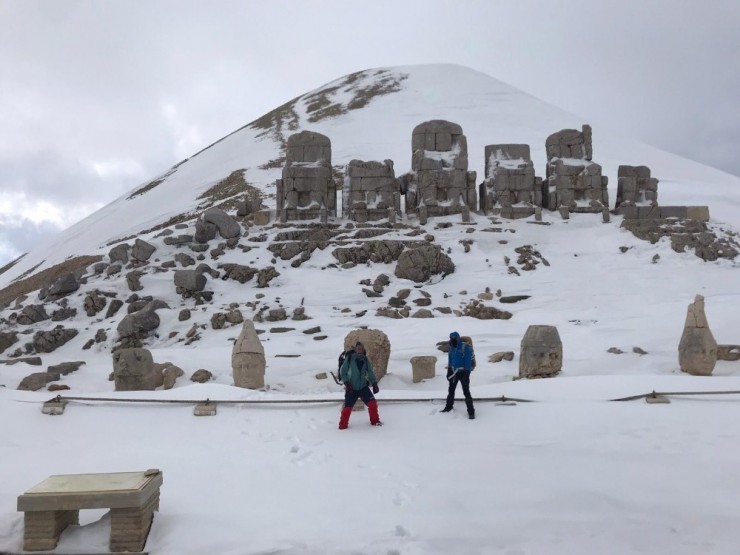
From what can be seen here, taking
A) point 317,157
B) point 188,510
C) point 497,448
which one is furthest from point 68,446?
point 317,157

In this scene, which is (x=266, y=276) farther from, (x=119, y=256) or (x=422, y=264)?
(x=119, y=256)

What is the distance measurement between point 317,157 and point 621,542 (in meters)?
19.5

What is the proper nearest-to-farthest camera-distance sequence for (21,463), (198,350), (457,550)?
(457,550) → (21,463) → (198,350)

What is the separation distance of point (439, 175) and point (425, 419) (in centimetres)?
1569

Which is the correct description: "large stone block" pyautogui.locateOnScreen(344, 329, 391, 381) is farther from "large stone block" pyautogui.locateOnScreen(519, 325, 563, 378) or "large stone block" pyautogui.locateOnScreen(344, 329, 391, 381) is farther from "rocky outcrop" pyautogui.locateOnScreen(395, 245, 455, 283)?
"rocky outcrop" pyautogui.locateOnScreen(395, 245, 455, 283)

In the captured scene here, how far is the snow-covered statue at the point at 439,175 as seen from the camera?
21.9m

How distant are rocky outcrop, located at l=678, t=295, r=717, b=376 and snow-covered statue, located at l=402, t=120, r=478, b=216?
38.1 ft

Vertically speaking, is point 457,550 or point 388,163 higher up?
point 388,163

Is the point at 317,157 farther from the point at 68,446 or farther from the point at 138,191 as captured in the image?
the point at 138,191

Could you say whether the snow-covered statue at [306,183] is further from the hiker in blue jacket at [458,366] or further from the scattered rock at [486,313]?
the hiker in blue jacket at [458,366]

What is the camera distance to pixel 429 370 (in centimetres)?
1068

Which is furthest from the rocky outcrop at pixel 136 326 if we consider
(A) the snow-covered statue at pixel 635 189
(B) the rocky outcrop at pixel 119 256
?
(A) the snow-covered statue at pixel 635 189

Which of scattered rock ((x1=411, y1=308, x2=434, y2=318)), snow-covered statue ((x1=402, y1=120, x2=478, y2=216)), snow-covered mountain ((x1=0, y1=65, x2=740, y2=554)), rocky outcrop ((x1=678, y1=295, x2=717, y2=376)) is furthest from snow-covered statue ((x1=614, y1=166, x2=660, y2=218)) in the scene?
rocky outcrop ((x1=678, y1=295, x2=717, y2=376))

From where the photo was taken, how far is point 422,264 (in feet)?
56.7
